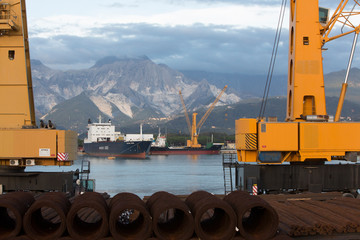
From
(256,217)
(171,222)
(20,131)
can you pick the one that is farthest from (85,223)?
(20,131)

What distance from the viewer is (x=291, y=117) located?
31.0 metres

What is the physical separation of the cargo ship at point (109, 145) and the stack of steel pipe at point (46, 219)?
14145 cm

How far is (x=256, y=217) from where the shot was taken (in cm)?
1366

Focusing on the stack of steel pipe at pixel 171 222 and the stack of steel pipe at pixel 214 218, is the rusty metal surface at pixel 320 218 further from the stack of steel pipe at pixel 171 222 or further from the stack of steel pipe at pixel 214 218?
the stack of steel pipe at pixel 171 222

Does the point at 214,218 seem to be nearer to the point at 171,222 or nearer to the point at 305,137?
the point at 171,222

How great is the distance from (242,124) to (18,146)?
11.8 m

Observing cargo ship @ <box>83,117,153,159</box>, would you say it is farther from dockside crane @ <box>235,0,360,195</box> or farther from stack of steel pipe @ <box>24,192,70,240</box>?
stack of steel pipe @ <box>24,192,70,240</box>

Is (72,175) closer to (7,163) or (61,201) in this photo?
(7,163)

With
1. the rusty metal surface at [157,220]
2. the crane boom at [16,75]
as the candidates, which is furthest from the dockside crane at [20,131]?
the rusty metal surface at [157,220]

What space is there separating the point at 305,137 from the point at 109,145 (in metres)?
130

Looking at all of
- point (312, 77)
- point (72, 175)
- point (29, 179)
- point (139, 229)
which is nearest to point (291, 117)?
point (312, 77)

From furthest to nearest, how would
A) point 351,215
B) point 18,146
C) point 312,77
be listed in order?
point 312,77 < point 18,146 < point 351,215

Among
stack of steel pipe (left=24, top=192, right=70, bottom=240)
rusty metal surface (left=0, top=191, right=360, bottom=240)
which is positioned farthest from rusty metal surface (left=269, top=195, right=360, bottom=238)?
stack of steel pipe (left=24, top=192, right=70, bottom=240)

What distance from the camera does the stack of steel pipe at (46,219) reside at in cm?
1214
